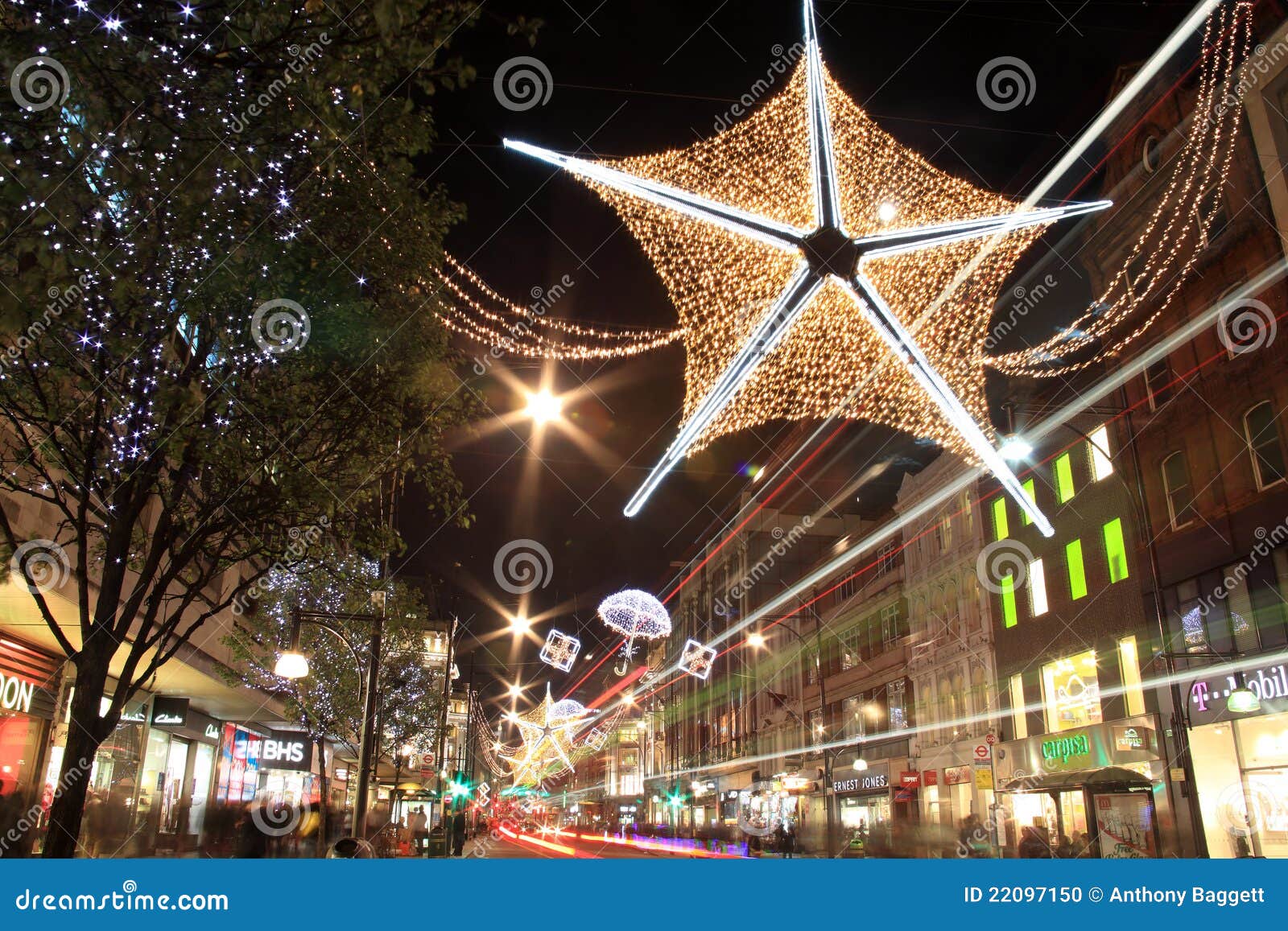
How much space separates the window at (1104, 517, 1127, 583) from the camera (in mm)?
29500

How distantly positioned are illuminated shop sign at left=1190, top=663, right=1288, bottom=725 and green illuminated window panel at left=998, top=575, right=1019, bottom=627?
435 inches

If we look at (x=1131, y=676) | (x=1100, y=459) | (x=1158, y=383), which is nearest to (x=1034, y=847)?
(x=1131, y=676)

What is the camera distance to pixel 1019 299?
111 ft

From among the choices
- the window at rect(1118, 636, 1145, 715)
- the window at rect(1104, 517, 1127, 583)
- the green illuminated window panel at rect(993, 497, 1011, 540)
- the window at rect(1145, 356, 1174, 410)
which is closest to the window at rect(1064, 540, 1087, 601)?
the window at rect(1104, 517, 1127, 583)

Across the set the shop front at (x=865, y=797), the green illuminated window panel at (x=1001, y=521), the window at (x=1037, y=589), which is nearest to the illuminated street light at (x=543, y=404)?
the window at (x=1037, y=589)

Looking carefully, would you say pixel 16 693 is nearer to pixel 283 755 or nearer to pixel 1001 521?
pixel 283 755

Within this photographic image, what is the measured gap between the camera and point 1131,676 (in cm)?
2855

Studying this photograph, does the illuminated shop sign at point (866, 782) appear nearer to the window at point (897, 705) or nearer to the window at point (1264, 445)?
the window at point (897, 705)

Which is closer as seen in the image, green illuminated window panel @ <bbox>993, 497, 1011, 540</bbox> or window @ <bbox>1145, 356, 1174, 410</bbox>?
window @ <bbox>1145, 356, 1174, 410</bbox>

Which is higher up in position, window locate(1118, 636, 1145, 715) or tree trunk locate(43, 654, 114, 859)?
window locate(1118, 636, 1145, 715)

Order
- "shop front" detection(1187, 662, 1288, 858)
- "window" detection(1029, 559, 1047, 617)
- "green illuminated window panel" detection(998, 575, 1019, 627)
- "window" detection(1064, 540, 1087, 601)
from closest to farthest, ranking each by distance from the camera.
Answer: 1. "shop front" detection(1187, 662, 1288, 858)
2. "window" detection(1064, 540, 1087, 601)
3. "window" detection(1029, 559, 1047, 617)
4. "green illuminated window panel" detection(998, 575, 1019, 627)

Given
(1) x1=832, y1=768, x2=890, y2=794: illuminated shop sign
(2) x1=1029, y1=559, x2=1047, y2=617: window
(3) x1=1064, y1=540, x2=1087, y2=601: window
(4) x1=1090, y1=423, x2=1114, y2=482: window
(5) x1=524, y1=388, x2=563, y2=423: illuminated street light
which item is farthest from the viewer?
(1) x1=832, y1=768, x2=890, y2=794: illuminated shop sign

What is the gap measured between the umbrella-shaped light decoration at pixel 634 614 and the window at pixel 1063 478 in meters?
15.7

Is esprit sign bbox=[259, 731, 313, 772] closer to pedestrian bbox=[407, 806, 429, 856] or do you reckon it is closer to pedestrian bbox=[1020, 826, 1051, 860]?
pedestrian bbox=[407, 806, 429, 856]
